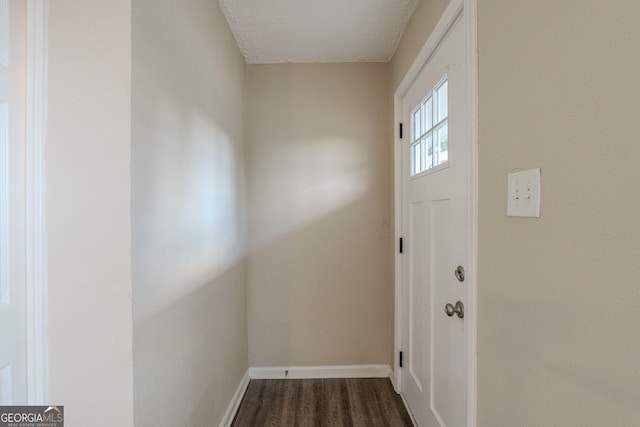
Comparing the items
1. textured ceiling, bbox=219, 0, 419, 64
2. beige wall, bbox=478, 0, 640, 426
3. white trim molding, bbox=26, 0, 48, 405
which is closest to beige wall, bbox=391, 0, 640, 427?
beige wall, bbox=478, 0, 640, 426

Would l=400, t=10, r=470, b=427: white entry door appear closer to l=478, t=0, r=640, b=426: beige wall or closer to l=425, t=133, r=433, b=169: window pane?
l=425, t=133, r=433, b=169: window pane

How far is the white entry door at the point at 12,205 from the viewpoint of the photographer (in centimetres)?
79

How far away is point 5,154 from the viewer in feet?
2.62

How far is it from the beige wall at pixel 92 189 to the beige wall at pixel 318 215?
4.45 ft

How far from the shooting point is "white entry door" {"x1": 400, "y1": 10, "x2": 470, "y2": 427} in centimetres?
115

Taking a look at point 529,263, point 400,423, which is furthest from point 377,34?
point 400,423

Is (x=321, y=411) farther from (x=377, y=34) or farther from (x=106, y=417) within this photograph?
(x=377, y=34)

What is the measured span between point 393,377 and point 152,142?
213 centimetres

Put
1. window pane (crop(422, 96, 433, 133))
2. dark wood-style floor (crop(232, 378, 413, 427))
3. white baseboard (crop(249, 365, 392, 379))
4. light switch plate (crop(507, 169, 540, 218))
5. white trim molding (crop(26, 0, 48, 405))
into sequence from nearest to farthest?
light switch plate (crop(507, 169, 540, 218))
white trim molding (crop(26, 0, 48, 405))
window pane (crop(422, 96, 433, 133))
dark wood-style floor (crop(232, 378, 413, 427))
white baseboard (crop(249, 365, 392, 379))

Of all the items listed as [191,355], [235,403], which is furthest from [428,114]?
[235,403]

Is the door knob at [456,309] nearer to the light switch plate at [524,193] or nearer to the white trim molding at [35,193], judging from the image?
the light switch plate at [524,193]

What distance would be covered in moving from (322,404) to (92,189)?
1.84 meters

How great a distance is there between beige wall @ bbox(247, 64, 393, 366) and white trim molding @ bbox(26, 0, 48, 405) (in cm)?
139

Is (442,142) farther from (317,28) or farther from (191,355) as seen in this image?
(191,355)
